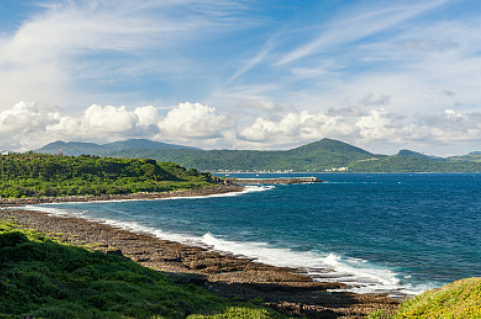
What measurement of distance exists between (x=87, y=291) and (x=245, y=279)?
16.2 metres

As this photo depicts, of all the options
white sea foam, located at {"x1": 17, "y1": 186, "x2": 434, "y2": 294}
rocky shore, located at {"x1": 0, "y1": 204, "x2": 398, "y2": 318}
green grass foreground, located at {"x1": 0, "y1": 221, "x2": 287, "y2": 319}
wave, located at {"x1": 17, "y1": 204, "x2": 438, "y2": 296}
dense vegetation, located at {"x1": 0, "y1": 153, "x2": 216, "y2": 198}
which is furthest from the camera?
dense vegetation, located at {"x1": 0, "y1": 153, "x2": 216, "y2": 198}

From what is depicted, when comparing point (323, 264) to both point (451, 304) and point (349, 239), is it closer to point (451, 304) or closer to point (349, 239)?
point (349, 239)

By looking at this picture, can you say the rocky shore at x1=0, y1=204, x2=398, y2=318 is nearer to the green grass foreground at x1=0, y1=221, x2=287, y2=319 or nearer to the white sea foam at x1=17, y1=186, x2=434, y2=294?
the white sea foam at x1=17, y1=186, x2=434, y2=294

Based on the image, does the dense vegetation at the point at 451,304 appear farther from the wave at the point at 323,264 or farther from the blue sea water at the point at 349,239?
the blue sea water at the point at 349,239

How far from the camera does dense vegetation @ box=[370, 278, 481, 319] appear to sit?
658 inches

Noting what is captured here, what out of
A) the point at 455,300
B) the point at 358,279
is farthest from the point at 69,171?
the point at 455,300

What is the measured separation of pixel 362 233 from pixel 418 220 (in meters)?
27.1

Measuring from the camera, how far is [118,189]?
525 feet

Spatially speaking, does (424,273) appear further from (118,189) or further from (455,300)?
(118,189)

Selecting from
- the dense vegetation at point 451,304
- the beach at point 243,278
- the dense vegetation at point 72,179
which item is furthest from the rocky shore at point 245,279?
the dense vegetation at point 72,179

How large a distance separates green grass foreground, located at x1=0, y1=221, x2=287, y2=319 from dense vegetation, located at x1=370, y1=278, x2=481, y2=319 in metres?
8.15

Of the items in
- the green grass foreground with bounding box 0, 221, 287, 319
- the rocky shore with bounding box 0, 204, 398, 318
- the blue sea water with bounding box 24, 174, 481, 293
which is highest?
the green grass foreground with bounding box 0, 221, 287, 319

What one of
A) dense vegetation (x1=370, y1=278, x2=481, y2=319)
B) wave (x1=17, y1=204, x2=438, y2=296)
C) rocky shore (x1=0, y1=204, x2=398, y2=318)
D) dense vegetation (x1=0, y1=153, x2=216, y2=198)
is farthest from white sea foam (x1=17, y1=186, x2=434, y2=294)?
dense vegetation (x1=0, y1=153, x2=216, y2=198)

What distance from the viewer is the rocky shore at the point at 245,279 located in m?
26.0
